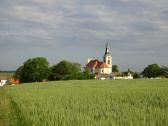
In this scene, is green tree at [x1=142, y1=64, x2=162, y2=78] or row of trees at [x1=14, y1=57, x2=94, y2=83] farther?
green tree at [x1=142, y1=64, x2=162, y2=78]

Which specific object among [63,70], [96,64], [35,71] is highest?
[96,64]

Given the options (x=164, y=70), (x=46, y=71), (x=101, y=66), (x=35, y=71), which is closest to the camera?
(x=35, y=71)

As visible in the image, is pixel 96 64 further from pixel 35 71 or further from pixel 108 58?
pixel 35 71

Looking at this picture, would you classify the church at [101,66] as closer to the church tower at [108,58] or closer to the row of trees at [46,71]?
the church tower at [108,58]

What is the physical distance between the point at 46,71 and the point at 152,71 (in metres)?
55.2

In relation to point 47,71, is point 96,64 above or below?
above

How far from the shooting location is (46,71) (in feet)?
420

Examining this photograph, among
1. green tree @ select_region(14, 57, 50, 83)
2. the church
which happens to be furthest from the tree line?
the church

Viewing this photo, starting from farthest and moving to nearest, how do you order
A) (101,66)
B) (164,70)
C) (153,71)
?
(101,66) → (153,71) → (164,70)

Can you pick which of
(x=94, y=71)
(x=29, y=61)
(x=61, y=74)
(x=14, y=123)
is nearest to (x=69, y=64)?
(x=61, y=74)

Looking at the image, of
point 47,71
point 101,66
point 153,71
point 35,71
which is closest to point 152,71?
point 153,71

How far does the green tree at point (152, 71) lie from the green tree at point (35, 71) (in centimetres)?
5142

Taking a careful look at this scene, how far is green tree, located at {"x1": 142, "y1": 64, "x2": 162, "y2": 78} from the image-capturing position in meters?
162

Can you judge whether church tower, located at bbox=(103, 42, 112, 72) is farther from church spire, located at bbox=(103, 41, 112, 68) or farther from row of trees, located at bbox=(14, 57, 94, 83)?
row of trees, located at bbox=(14, 57, 94, 83)
